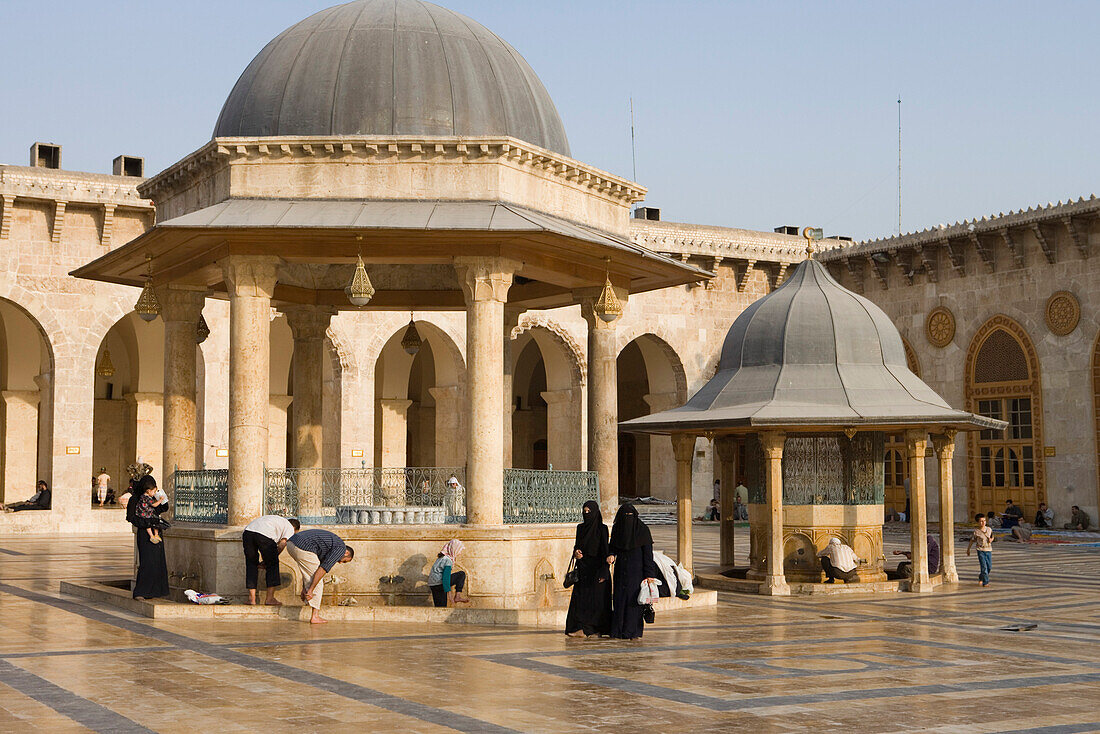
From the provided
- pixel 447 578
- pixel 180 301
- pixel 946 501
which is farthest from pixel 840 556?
pixel 180 301

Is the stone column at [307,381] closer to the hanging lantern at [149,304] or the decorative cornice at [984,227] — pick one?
the hanging lantern at [149,304]

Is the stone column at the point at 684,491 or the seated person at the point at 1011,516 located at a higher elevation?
the stone column at the point at 684,491

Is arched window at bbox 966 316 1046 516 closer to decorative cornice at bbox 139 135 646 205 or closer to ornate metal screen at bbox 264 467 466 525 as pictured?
ornate metal screen at bbox 264 467 466 525

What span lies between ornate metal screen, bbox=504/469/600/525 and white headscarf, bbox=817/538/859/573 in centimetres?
320

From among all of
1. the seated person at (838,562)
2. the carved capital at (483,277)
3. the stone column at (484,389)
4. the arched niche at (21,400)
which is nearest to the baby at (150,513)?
the stone column at (484,389)

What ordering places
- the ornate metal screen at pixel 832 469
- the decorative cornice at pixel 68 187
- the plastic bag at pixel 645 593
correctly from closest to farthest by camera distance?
the plastic bag at pixel 645 593, the ornate metal screen at pixel 832 469, the decorative cornice at pixel 68 187

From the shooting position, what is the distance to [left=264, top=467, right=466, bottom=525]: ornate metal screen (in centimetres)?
1058

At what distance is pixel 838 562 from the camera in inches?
514

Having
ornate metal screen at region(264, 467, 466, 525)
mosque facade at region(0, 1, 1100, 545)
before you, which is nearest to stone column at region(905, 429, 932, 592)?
ornate metal screen at region(264, 467, 466, 525)

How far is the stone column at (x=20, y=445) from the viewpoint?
2284cm

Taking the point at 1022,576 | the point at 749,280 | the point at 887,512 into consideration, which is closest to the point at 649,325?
the point at 749,280

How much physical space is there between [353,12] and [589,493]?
5.02 m

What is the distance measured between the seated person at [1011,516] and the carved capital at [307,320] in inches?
589

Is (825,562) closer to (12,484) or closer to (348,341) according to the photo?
(348,341)
